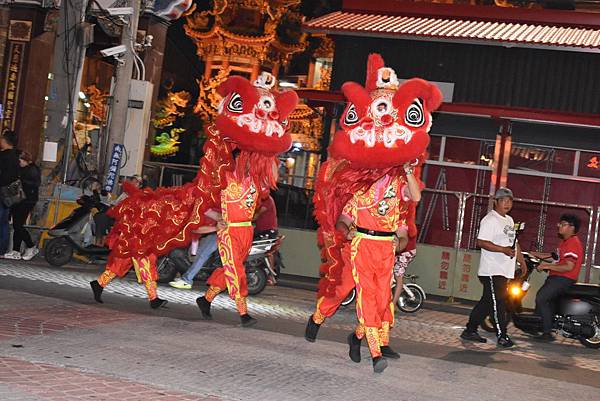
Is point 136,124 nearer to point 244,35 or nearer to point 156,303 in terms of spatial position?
point 156,303

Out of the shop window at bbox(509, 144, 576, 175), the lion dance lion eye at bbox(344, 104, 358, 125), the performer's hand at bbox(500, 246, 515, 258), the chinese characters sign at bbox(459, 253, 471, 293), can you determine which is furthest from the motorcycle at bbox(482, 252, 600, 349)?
the shop window at bbox(509, 144, 576, 175)

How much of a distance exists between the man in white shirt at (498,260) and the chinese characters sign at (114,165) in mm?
7862

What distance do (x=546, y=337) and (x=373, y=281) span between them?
5101 mm

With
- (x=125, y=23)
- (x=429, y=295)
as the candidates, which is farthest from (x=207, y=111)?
(x=429, y=295)

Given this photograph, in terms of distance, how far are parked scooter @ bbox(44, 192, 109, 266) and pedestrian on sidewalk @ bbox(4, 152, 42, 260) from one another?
0.40 m

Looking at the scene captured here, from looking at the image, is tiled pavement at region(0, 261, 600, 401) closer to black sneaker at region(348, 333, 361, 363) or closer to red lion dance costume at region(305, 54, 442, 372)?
black sneaker at region(348, 333, 361, 363)

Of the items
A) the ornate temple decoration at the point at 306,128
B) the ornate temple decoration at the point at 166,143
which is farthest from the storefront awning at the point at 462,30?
the ornate temple decoration at the point at 306,128

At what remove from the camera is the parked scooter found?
48.8 ft

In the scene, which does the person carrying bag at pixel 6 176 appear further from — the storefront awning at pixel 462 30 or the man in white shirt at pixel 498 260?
the storefront awning at pixel 462 30

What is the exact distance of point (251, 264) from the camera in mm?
13836

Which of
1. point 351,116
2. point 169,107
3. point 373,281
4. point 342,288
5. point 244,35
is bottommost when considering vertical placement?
point 342,288

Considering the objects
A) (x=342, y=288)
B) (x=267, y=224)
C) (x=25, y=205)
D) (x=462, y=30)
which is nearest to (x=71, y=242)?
(x=25, y=205)

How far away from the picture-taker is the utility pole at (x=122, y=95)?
55.8 ft

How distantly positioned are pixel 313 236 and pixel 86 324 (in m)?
9.08
